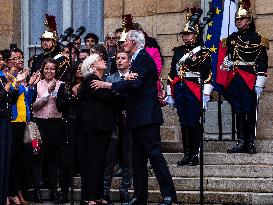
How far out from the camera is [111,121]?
10.2 m

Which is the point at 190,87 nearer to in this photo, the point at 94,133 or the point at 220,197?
the point at 220,197

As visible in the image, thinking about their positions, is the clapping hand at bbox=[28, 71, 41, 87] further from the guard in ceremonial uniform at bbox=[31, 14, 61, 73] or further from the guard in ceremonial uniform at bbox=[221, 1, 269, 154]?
the guard in ceremonial uniform at bbox=[221, 1, 269, 154]

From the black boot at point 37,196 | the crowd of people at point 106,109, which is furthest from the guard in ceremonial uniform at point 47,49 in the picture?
the black boot at point 37,196

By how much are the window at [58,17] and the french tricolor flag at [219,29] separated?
2.98m

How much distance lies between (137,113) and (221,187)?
1.74 meters

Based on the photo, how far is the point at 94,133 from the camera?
10.2 metres

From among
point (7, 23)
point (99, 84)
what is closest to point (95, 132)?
point (99, 84)

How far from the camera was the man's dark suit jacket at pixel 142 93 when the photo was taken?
32.7 ft

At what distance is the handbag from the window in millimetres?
4622

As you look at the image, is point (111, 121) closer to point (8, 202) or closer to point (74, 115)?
point (74, 115)

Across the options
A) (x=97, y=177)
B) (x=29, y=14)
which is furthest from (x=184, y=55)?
(x=29, y=14)

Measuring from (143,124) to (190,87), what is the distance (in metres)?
2.20

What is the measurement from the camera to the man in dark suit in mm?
9938

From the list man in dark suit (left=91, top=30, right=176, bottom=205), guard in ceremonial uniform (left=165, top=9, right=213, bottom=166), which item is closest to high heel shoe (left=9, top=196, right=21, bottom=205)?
man in dark suit (left=91, top=30, right=176, bottom=205)
